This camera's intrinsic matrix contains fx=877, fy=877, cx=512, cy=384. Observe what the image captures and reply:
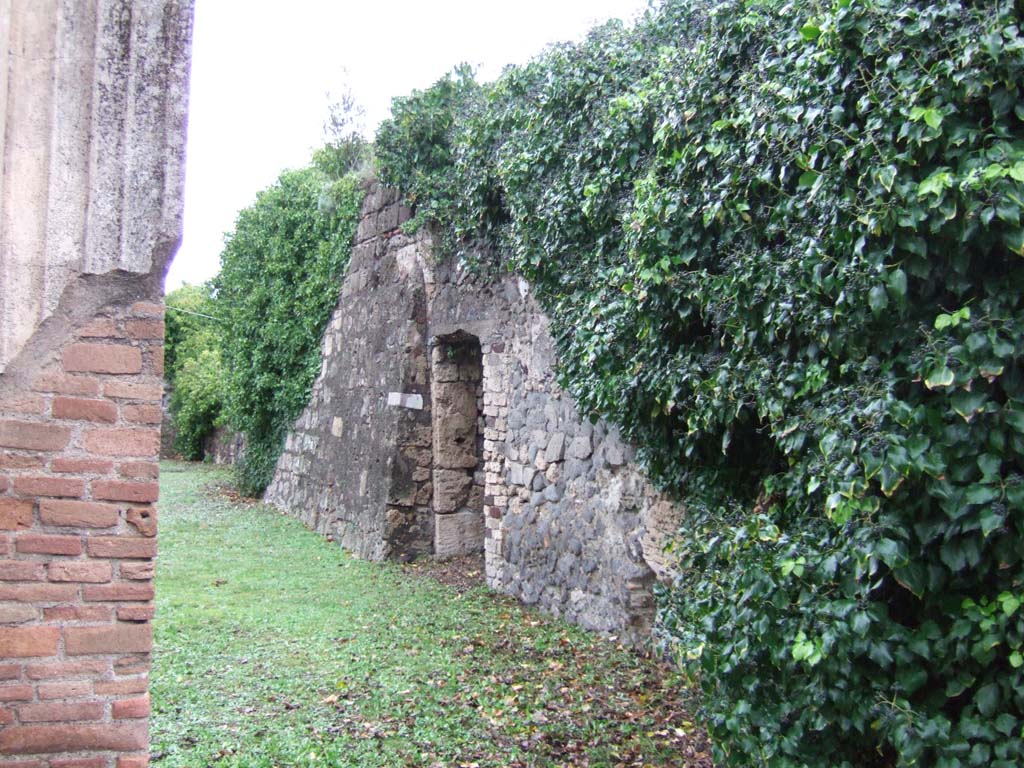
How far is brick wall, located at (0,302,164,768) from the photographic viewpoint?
110 inches

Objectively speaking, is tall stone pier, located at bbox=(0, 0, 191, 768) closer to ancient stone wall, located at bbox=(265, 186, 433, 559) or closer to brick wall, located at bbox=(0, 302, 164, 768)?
brick wall, located at bbox=(0, 302, 164, 768)

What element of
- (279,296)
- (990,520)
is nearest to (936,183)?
(990,520)

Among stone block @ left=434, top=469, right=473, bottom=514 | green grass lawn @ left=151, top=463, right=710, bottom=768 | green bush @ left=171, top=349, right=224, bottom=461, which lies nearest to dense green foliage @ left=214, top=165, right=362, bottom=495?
stone block @ left=434, top=469, right=473, bottom=514

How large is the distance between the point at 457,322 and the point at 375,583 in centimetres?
253

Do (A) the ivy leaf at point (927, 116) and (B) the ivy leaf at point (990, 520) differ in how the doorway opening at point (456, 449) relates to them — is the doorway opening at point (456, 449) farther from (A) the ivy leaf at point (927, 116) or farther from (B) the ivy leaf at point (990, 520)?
(B) the ivy leaf at point (990, 520)

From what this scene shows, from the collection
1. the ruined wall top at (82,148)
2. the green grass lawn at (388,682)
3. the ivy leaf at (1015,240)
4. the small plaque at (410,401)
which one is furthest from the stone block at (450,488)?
the ivy leaf at (1015,240)

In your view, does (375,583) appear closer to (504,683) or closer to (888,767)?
(504,683)

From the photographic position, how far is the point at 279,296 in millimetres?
12453

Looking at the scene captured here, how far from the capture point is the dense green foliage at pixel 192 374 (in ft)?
64.8

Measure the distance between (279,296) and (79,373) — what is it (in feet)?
32.3

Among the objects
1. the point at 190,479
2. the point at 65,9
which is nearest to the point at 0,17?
the point at 65,9

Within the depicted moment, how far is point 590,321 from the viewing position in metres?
5.33

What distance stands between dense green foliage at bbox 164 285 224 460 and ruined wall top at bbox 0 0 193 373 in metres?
15.1

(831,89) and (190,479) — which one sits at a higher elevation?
(831,89)
